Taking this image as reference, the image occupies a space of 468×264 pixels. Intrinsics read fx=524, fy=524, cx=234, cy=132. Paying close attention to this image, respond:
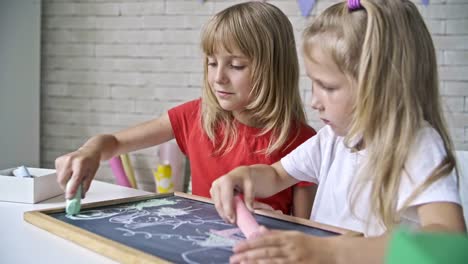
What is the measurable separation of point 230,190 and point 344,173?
0.82ft

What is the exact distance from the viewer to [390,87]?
2.35ft

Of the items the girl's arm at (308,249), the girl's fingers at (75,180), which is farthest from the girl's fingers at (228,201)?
the girl's fingers at (75,180)

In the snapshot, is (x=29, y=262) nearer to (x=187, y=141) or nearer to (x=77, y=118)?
(x=187, y=141)

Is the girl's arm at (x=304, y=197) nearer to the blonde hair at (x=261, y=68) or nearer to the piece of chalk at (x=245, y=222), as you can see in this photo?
the blonde hair at (x=261, y=68)

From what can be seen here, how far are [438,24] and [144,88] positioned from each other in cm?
121

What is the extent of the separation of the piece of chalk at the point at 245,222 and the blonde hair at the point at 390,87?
18 centimetres

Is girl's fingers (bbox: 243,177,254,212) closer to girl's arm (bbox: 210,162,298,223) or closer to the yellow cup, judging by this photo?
girl's arm (bbox: 210,162,298,223)

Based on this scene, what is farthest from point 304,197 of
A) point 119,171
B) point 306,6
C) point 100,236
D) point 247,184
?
point 119,171

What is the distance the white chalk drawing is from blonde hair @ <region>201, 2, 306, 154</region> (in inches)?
13.0

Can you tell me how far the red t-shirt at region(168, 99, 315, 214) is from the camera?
118cm

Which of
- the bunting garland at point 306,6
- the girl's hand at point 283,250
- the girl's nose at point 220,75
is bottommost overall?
the girl's hand at point 283,250

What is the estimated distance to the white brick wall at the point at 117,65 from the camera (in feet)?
7.20

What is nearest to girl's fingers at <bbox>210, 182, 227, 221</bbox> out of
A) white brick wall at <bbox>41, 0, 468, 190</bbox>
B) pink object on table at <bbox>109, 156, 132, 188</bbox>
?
white brick wall at <bbox>41, 0, 468, 190</bbox>

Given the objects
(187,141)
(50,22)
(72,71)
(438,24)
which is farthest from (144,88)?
(438,24)
